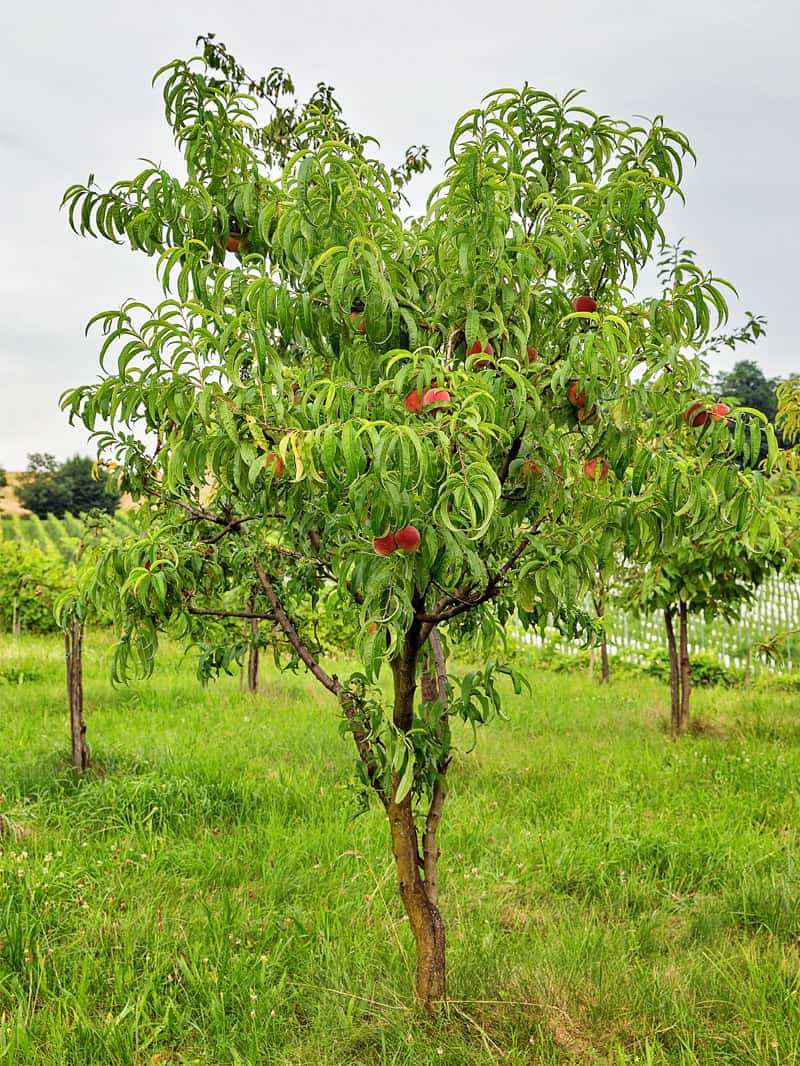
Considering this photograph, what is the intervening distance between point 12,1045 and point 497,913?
6.12ft

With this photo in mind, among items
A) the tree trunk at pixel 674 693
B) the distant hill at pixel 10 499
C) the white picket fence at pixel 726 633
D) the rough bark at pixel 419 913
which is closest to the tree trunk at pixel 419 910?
the rough bark at pixel 419 913

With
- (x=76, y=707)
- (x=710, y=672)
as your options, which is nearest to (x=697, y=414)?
(x=76, y=707)

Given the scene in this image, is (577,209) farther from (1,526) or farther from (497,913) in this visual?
(1,526)

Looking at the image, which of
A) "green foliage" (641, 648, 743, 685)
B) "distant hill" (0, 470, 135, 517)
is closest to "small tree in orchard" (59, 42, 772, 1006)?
"green foliage" (641, 648, 743, 685)

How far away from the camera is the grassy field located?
2.77m

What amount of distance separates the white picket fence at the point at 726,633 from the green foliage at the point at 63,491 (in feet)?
128

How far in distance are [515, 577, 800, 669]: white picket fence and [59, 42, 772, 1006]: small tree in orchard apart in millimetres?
8992

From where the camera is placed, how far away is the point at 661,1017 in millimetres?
2830

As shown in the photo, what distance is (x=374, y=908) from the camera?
11.8 feet

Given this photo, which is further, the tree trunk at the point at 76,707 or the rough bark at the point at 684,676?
the rough bark at the point at 684,676

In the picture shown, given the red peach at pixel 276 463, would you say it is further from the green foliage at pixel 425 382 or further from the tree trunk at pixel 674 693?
the tree trunk at pixel 674 693

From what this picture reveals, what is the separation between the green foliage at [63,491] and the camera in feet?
156

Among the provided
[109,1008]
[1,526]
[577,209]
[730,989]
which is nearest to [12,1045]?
[109,1008]

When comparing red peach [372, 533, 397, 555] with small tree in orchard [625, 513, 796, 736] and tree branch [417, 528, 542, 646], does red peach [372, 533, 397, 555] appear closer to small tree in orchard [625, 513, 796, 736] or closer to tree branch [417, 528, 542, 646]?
tree branch [417, 528, 542, 646]
